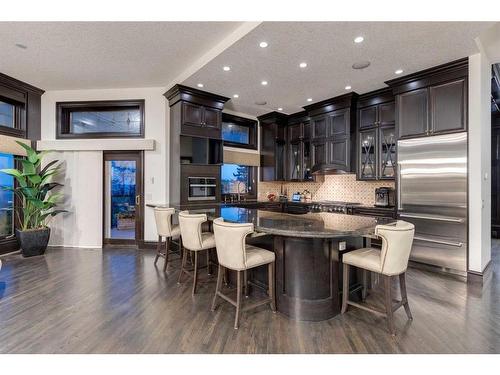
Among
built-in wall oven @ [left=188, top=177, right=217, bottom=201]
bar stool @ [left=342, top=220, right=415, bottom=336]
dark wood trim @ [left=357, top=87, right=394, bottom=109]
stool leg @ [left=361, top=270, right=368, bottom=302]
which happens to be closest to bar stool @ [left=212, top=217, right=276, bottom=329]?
bar stool @ [left=342, top=220, right=415, bottom=336]

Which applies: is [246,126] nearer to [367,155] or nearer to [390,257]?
[367,155]

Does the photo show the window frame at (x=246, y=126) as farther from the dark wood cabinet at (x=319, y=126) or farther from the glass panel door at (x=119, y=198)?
the glass panel door at (x=119, y=198)

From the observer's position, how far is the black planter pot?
14.4ft

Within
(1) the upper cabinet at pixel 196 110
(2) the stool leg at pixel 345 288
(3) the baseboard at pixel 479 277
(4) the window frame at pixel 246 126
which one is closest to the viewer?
(2) the stool leg at pixel 345 288

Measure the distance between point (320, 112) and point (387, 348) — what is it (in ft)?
14.8

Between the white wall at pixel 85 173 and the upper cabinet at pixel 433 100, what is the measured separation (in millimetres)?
4306

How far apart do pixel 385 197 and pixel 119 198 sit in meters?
5.26

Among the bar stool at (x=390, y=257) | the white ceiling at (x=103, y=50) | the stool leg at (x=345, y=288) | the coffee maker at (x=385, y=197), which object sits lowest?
the stool leg at (x=345, y=288)

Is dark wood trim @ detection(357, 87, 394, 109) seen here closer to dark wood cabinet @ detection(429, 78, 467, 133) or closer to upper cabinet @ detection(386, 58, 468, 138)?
upper cabinet @ detection(386, 58, 468, 138)

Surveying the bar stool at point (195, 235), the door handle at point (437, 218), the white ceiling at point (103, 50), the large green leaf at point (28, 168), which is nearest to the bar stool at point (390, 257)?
the bar stool at point (195, 235)

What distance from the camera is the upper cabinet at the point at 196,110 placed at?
4.63m

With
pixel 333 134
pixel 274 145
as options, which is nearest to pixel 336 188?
pixel 333 134

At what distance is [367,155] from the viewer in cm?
481

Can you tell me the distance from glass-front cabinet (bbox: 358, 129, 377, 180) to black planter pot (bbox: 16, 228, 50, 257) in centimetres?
604
